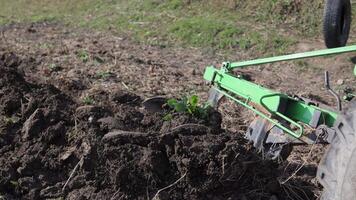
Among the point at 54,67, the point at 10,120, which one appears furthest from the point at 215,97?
the point at 54,67

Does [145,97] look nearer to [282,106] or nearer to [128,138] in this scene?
[128,138]

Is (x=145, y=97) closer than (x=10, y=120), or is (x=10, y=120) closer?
(x=10, y=120)

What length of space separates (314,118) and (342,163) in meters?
0.69

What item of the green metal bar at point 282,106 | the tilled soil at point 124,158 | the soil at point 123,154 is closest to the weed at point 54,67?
the soil at point 123,154

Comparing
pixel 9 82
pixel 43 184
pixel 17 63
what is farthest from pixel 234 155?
pixel 17 63

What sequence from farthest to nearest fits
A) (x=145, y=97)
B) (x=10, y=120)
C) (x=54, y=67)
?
(x=54, y=67) → (x=145, y=97) → (x=10, y=120)

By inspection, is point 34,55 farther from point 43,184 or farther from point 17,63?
point 43,184

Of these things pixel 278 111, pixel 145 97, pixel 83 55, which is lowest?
pixel 83 55

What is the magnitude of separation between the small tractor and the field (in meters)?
0.27

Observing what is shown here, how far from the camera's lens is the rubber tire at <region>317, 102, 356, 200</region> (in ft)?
10.7

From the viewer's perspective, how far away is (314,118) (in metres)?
3.97

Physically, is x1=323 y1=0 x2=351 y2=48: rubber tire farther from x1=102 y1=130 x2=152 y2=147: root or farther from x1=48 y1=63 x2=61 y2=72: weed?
x1=48 y1=63 x2=61 y2=72: weed

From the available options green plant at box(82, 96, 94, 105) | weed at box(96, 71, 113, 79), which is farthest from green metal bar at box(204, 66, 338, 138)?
weed at box(96, 71, 113, 79)

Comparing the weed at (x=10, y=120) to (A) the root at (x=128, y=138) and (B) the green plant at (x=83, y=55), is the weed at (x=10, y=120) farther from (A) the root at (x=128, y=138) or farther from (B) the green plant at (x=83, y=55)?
(B) the green plant at (x=83, y=55)
